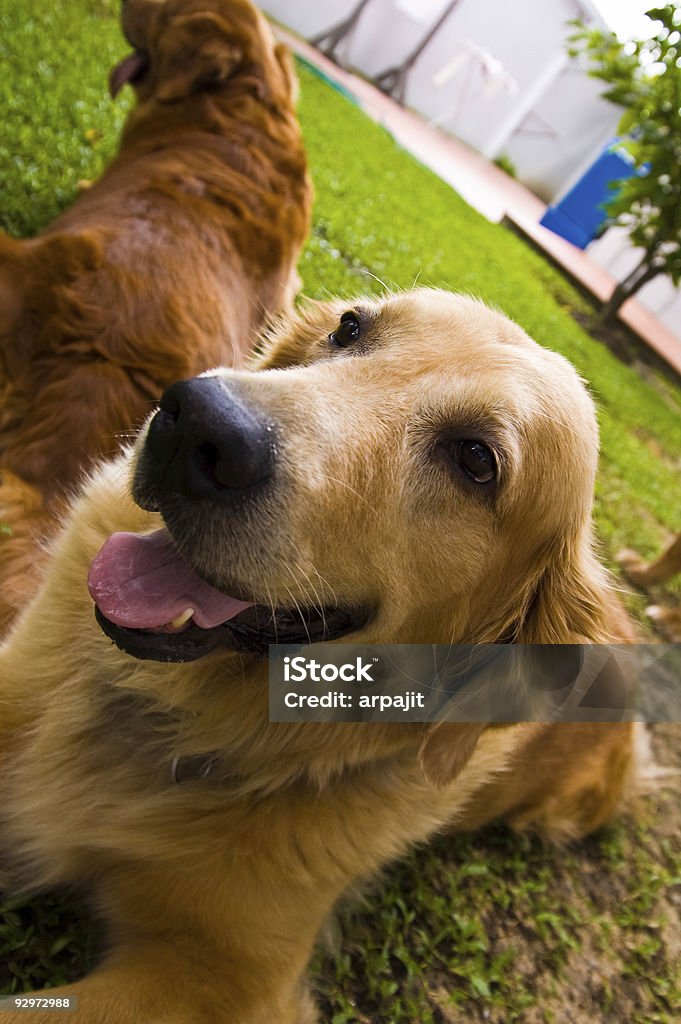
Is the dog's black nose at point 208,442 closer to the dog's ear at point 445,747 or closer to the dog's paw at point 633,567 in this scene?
the dog's ear at point 445,747

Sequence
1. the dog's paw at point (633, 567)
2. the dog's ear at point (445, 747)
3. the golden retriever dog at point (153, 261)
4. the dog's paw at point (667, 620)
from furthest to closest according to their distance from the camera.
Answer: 1. the dog's paw at point (633, 567)
2. the dog's paw at point (667, 620)
3. the golden retriever dog at point (153, 261)
4. the dog's ear at point (445, 747)

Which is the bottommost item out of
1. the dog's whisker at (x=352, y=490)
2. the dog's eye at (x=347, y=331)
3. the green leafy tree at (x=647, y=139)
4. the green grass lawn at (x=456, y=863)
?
the green grass lawn at (x=456, y=863)

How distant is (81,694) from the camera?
196cm

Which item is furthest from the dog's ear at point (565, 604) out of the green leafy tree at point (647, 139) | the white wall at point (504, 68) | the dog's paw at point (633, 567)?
the white wall at point (504, 68)

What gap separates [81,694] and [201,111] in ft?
10.4

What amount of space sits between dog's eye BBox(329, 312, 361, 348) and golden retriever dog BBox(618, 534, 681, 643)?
387cm

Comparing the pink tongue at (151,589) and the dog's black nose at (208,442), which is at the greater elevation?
the dog's black nose at (208,442)

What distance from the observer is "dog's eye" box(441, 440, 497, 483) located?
5.26ft

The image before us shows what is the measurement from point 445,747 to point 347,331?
113cm

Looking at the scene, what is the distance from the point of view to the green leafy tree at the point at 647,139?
3467 millimetres

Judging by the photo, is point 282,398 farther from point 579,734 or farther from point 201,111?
point 201,111

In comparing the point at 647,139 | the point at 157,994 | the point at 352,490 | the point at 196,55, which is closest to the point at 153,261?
the point at 196,55

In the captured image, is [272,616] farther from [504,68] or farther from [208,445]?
[504,68]

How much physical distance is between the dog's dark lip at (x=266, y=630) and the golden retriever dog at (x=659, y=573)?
3.92 meters
